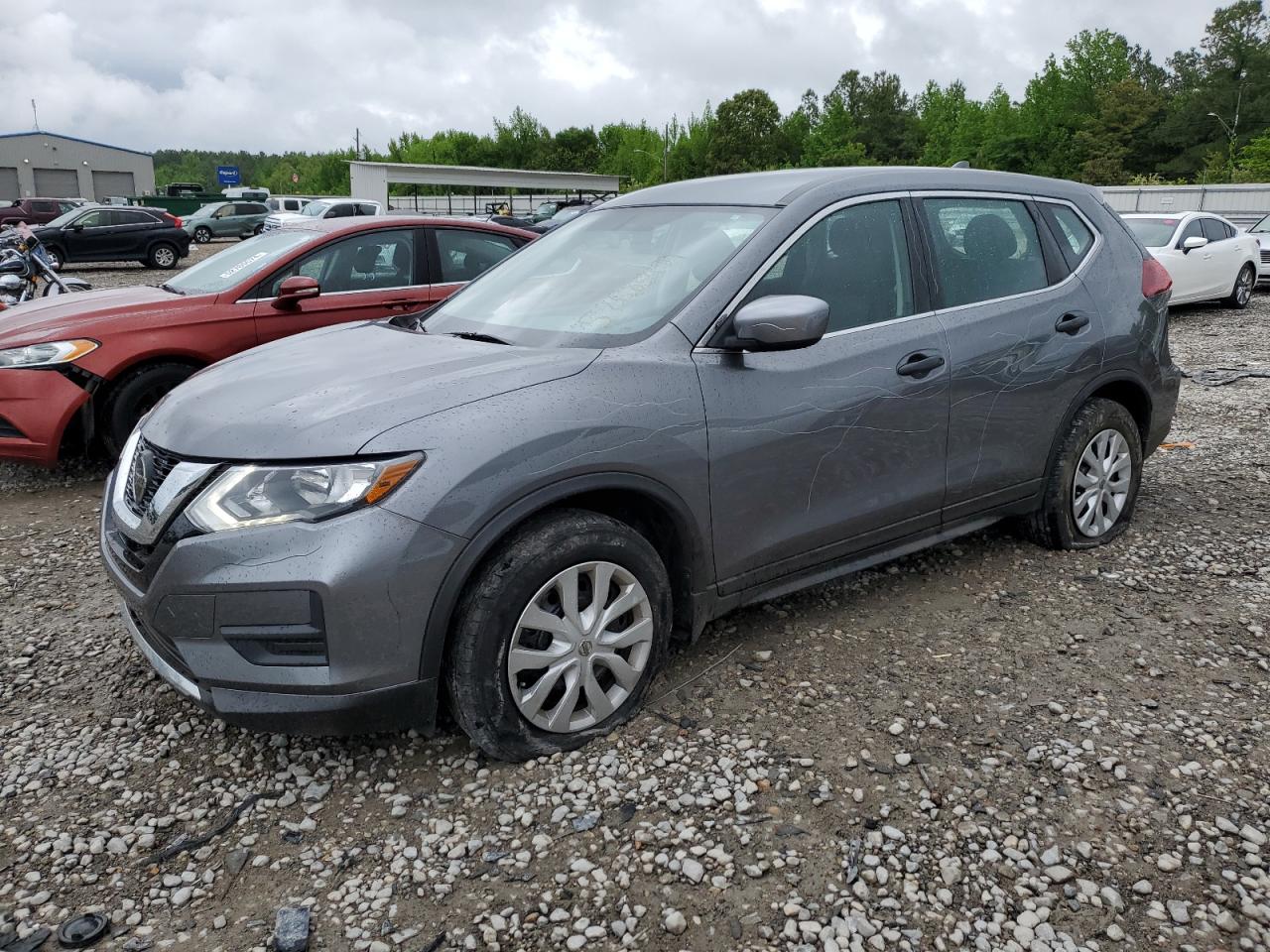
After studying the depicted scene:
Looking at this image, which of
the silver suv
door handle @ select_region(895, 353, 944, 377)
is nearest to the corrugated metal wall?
the silver suv

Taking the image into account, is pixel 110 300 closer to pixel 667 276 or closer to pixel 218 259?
pixel 218 259

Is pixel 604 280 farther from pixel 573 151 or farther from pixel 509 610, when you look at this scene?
pixel 573 151

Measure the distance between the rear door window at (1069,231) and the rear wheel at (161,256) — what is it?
24.4 m

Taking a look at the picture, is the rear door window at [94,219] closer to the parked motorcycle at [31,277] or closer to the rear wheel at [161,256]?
the rear wheel at [161,256]

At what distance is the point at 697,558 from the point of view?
3.21 meters

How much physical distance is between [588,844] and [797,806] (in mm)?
600

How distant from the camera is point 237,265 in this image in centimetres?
658

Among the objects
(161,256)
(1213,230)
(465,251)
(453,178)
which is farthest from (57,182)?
(465,251)

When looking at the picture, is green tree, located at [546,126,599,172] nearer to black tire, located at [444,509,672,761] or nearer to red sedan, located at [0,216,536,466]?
red sedan, located at [0,216,536,466]

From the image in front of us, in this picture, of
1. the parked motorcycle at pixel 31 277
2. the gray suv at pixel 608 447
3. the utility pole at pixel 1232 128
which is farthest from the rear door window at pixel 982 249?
the utility pole at pixel 1232 128

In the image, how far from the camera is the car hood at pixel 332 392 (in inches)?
106

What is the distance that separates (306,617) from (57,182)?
86362mm

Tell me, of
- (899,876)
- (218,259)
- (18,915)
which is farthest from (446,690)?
(218,259)

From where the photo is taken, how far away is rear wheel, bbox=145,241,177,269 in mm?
24384
